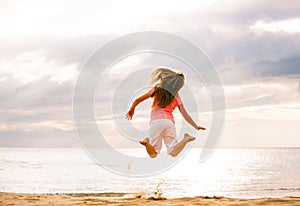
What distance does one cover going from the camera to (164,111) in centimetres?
811

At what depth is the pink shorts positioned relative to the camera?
8055mm

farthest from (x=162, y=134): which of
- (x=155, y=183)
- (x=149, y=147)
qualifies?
(x=155, y=183)

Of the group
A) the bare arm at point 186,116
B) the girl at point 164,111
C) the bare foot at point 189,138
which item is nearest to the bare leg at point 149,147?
the girl at point 164,111

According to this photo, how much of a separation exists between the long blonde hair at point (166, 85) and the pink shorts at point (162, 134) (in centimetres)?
35

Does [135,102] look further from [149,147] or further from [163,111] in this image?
[149,147]

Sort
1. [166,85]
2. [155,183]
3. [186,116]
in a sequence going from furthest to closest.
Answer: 1. [155,183]
2. [186,116]
3. [166,85]

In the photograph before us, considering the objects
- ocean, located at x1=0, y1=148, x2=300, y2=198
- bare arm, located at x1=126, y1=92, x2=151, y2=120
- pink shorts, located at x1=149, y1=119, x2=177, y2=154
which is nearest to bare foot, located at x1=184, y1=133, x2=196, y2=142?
pink shorts, located at x1=149, y1=119, x2=177, y2=154

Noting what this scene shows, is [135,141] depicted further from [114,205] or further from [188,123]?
[114,205]

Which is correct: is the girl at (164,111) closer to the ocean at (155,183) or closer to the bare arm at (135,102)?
the bare arm at (135,102)

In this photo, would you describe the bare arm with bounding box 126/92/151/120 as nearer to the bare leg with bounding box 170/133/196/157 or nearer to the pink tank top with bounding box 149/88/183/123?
the pink tank top with bounding box 149/88/183/123

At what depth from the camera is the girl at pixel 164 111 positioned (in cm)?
801

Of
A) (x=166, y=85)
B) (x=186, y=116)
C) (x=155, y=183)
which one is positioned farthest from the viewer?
(x=155, y=183)

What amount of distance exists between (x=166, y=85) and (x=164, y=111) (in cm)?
52

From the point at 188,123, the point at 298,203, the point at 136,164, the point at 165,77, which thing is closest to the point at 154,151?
the point at 188,123
